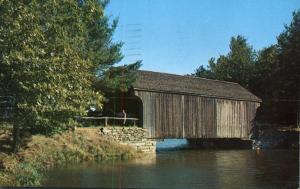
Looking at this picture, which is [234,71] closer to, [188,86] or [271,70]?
[271,70]

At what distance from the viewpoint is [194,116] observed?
35.5 metres

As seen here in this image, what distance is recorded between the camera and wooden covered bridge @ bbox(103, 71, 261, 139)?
33.0 metres

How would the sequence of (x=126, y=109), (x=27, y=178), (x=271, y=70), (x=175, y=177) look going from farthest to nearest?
(x=126, y=109) → (x=271, y=70) → (x=175, y=177) → (x=27, y=178)

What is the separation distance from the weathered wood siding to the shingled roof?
1.45 feet

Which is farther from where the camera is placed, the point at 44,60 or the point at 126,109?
the point at 126,109

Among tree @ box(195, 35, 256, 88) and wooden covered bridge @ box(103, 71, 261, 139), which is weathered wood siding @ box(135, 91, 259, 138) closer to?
wooden covered bridge @ box(103, 71, 261, 139)

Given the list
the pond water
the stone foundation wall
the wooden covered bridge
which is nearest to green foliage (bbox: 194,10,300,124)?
the pond water

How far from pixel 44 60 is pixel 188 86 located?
20718 millimetres

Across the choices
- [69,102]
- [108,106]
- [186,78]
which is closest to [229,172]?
[69,102]

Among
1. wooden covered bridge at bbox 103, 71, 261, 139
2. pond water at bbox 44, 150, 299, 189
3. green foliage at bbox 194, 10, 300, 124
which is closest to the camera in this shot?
pond water at bbox 44, 150, 299, 189

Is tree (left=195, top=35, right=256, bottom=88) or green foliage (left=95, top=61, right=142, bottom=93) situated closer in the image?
tree (left=195, top=35, right=256, bottom=88)

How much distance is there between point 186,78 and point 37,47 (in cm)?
2032

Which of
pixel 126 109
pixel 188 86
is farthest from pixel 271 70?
pixel 126 109

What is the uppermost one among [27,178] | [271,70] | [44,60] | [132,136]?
[271,70]
